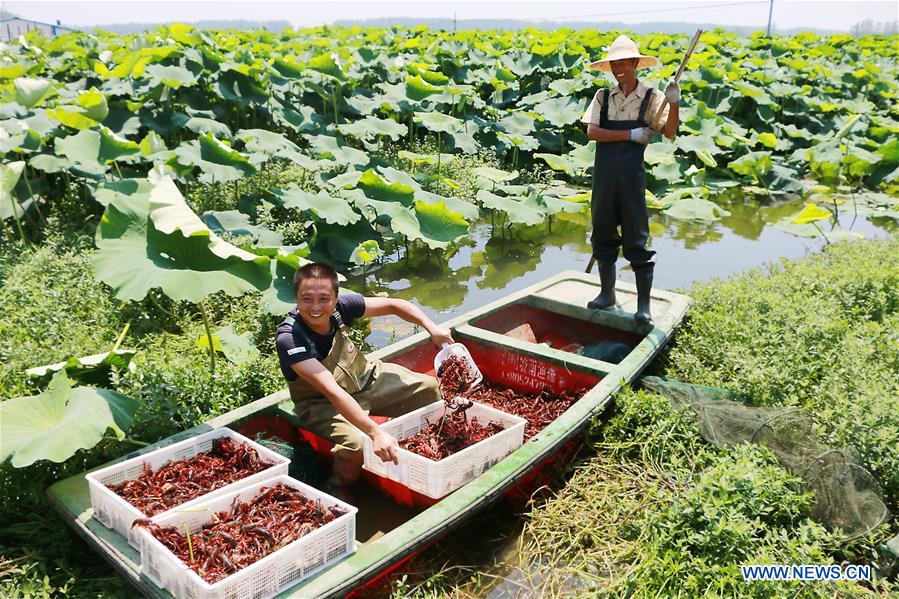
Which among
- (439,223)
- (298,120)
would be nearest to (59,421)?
(439,223)

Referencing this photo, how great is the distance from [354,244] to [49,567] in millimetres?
4465

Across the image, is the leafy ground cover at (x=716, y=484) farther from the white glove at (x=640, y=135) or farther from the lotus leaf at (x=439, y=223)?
the lotus leaf at (x=439, y=223)

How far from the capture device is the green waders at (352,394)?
3494 mm

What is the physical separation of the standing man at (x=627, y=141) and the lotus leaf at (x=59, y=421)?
3.16m

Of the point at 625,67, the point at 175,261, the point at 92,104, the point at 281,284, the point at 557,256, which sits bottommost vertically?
the point at 557,256

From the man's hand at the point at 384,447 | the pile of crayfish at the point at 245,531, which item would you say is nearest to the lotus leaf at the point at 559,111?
the man's hand at the point at 384,447

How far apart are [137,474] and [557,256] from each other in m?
6.27

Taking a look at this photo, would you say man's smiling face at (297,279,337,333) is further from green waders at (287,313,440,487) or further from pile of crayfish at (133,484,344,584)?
pile of crayfish at (133,484,344,584)

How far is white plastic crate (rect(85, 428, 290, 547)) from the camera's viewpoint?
2.78 metres

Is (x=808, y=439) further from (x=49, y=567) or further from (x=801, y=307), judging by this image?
(x=49, y=567)

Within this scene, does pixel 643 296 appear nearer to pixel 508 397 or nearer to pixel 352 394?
pixel 508 397

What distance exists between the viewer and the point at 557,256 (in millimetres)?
8719

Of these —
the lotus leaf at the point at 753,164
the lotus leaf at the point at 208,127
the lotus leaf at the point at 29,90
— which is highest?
the lotus leaf at the point at 29,90

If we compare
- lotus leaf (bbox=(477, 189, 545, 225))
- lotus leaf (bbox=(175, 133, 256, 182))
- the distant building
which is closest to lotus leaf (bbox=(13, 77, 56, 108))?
lotus leaf (bbox=(175, 133, 256, 182))
